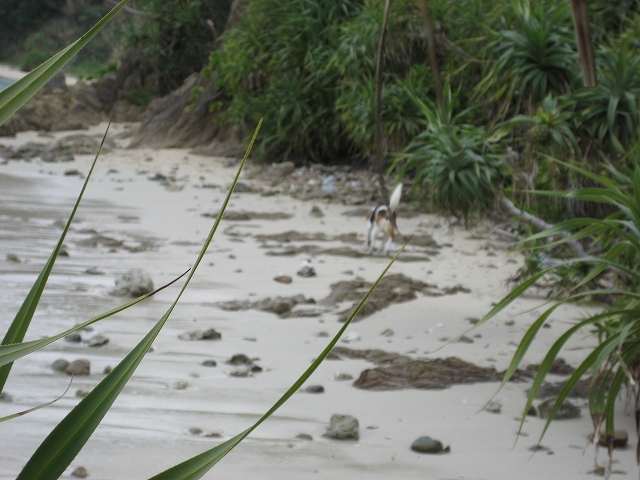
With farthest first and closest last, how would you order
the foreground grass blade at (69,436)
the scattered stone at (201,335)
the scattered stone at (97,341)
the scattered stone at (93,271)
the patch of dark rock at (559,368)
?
the scattered stone at (93,271) → the scattered stone at (201,335) → the scattered stone at (97,341) → the patch of dark rock at (559,368) → the foreground grass blade at (69,436)

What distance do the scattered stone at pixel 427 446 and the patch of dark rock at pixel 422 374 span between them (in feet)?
1.72

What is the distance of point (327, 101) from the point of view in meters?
10.1

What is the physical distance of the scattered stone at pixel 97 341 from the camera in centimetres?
320

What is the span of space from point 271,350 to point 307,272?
1.56m

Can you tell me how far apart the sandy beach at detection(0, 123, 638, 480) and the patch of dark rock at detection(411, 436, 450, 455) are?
0.04 meters

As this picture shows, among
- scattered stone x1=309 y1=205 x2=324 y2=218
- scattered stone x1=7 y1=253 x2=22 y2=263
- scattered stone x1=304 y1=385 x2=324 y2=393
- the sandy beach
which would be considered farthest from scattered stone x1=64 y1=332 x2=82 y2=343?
scattered stone x1=309 y1=205 x2=324 y2=218

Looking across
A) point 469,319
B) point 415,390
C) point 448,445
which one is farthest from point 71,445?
point 469,319

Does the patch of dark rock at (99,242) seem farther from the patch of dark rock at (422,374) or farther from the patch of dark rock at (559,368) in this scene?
the patch of dark rock at (559,368)

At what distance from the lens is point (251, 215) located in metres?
7.12

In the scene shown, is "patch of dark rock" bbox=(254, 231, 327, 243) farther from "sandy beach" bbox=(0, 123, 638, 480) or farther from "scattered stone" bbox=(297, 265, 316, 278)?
"scattered stone" bbox=(297, 265, 316, 278)

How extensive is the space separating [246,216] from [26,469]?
608 cm

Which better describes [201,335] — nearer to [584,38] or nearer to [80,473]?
[80,473]

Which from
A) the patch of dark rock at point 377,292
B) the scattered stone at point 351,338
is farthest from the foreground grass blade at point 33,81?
the patch of dark rock at point 377,292

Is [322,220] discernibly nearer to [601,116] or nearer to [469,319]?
[469,319]
